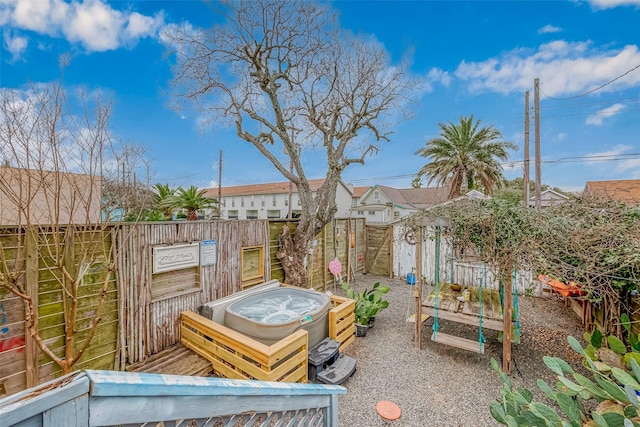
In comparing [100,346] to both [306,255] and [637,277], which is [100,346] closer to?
[306,255]

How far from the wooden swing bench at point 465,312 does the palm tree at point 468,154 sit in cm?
950

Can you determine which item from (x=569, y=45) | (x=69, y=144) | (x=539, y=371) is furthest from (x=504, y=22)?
(x=69, y=144)

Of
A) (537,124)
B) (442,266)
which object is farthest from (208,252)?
(537,124)

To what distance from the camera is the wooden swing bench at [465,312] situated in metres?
4.65

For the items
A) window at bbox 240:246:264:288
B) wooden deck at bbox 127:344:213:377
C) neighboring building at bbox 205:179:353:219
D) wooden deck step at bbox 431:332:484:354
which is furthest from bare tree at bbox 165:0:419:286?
neighboring building at bbox 205:179:353:219

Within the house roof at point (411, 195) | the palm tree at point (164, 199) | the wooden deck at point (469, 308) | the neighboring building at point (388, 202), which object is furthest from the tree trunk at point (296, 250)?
the house roof at point (411, 195)

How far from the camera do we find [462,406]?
3783 mm

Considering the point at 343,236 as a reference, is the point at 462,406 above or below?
below

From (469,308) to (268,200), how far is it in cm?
2518

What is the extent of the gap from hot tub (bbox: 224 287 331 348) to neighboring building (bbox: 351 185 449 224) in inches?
757

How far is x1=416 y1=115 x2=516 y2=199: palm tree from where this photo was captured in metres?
13.6

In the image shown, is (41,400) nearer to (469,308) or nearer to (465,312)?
(465,312)

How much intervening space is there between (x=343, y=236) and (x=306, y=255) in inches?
101

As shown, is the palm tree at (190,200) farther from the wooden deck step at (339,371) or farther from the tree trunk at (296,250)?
the wooden deck step at (339,371)
